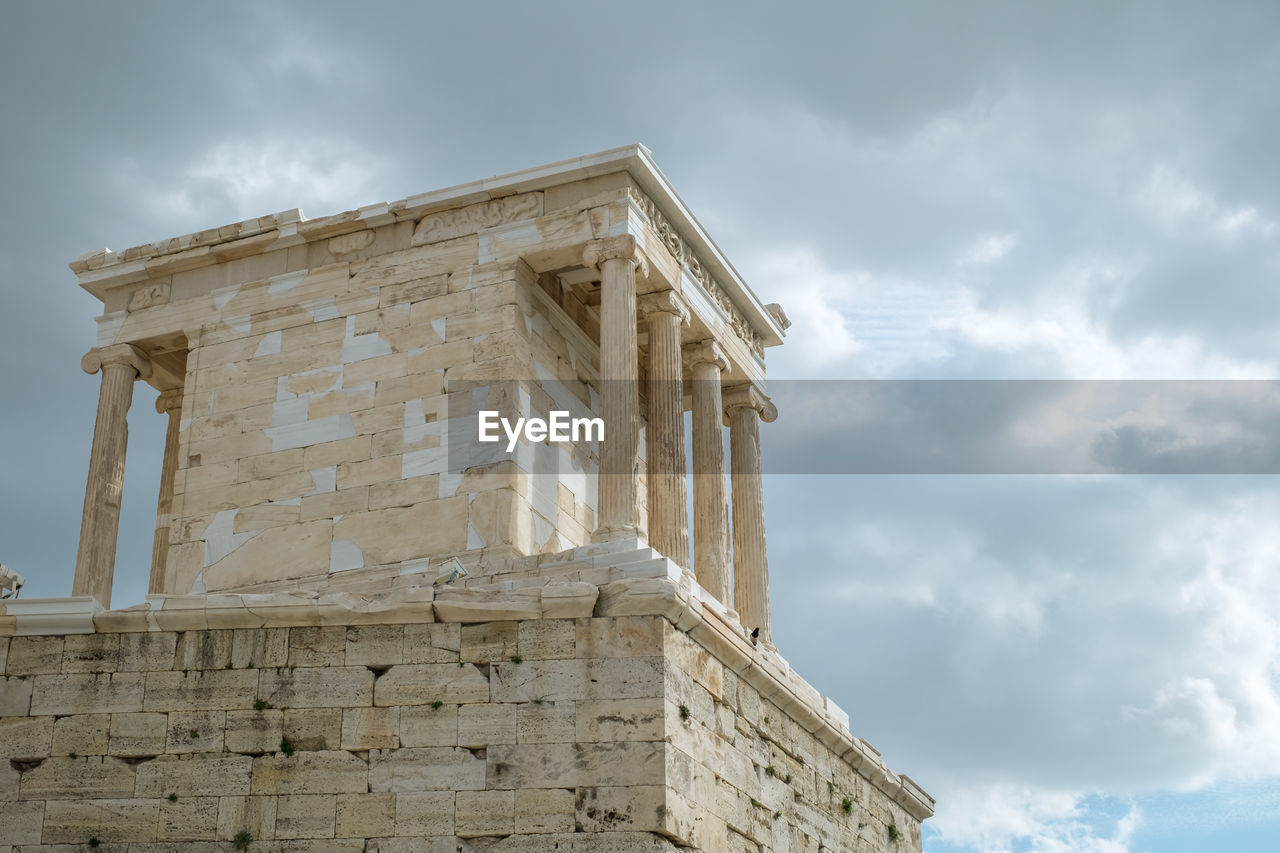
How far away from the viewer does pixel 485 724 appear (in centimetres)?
1459

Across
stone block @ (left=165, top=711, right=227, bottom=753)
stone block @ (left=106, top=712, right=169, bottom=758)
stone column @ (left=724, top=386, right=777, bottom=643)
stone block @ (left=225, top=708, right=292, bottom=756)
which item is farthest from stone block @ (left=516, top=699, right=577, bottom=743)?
stone column @ (left=724, top=386, right=777, bottom=643)

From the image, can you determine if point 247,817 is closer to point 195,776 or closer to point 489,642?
point 195,776

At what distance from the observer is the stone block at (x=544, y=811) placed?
46.2 ft

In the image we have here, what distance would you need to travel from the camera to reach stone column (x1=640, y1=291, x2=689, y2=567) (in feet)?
66.2

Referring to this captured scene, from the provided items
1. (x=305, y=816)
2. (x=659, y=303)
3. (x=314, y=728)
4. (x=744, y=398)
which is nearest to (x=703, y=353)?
(x=744, y=398)

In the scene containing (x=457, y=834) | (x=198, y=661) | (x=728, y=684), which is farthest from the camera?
(x=728, y=684)

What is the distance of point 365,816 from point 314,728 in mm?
930

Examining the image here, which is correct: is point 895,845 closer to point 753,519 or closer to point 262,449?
point 753,519

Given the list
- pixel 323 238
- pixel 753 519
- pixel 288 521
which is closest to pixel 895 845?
pixel 753 519

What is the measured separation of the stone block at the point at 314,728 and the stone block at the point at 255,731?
0.28ft

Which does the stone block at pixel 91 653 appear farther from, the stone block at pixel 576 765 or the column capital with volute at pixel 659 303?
the column capital with volute at pixel 659 303

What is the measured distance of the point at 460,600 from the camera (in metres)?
15.1

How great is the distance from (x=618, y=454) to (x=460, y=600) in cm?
412

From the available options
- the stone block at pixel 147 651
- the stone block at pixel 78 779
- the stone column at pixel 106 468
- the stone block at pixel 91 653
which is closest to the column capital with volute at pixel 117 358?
the stone column at pixel 106 468
